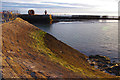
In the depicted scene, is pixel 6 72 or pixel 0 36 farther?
pixel 0 36

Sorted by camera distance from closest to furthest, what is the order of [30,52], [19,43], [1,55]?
[1,55], [30,52], [19,43]

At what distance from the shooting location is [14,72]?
3.87 meters

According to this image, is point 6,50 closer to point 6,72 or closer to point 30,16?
point 6,72

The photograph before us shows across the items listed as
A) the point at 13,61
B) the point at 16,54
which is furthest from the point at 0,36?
the point at 13,61

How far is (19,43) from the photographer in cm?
620

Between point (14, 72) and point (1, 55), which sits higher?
point (1, 55)

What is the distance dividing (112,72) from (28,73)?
683 centimetres

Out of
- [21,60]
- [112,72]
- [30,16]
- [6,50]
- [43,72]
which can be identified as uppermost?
[30,16]

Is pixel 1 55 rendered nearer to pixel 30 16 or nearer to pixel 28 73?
pixel 28 73

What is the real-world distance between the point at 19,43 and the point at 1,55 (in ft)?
5.58

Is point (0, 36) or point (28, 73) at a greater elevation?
point (0, 36)

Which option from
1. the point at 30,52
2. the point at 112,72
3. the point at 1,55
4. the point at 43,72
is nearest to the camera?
the point at 43,72

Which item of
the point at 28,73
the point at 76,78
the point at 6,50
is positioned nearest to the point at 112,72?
the point at 76,78

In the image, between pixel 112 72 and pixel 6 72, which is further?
pixel 112 72
